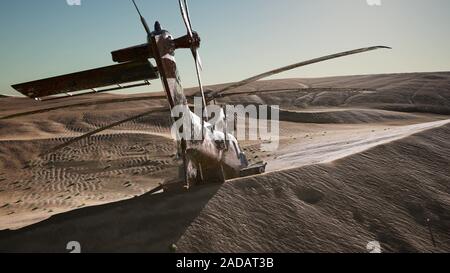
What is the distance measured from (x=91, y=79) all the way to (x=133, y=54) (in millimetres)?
879

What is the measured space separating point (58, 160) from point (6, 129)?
38.6 ft

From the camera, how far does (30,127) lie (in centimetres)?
3169

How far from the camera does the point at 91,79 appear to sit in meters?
6.51

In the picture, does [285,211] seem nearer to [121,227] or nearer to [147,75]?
[121,227]

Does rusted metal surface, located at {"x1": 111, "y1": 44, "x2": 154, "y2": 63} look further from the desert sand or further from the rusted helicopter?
the desert sand

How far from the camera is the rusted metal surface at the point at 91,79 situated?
6203 mm

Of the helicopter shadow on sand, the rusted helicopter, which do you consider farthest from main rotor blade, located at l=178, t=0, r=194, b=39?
the helicopter shadow on sand

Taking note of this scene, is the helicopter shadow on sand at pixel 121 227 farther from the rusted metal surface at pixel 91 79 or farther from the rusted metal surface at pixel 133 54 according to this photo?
the rusted metal surface at pixel 133 54

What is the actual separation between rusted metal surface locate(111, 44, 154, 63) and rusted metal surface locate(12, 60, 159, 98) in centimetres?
9

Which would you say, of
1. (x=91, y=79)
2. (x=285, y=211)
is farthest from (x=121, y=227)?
(x=285, y=211)

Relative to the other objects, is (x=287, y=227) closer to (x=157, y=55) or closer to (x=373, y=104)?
(x=157, y=55)

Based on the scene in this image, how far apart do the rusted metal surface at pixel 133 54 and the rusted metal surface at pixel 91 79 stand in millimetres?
91

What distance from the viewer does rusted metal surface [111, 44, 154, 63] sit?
21.6 ft

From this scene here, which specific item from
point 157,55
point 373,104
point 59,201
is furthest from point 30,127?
point 373,104
